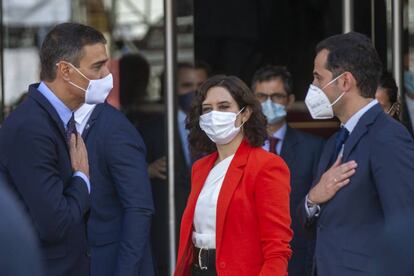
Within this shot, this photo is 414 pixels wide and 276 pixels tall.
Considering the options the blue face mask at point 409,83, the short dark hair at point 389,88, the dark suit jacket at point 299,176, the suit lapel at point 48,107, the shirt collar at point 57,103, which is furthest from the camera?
the blue face mask at point 409,83

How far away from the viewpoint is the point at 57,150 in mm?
4062

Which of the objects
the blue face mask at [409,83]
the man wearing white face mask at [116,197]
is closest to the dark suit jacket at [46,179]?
the man wearing white face mask at [116,197]

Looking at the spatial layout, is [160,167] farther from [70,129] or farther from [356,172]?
[356,172]

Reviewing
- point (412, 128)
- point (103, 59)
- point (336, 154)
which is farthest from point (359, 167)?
point (412, 128)

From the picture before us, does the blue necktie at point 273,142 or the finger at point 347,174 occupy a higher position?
the finger at point 347,174

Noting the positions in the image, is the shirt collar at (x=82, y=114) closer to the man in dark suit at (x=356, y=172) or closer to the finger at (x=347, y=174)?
the man in dark suit at (x=356, y=172)

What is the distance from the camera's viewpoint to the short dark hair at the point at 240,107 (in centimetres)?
473

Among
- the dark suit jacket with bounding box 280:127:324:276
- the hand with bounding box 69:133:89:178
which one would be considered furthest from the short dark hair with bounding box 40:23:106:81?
the dark suit jacket with bounding box 280:127:324:276

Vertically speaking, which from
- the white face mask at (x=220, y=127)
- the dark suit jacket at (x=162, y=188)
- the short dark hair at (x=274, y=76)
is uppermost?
the short dark hair at (x=274, y=76)

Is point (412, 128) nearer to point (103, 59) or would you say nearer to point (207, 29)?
point (207, 29)

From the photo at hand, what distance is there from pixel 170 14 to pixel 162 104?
60 cm

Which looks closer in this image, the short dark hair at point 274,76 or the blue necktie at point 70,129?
the blue necktie at point 70,129

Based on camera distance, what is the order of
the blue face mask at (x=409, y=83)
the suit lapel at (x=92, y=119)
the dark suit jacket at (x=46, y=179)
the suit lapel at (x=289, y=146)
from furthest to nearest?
the blue face mask at (x=409, y=83) < the suit lapel at (x=289, y=146) < the suit lapel at (x=92, y=119) < the dark suit jacket at (x=46, y=179)

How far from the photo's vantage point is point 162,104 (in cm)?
711
